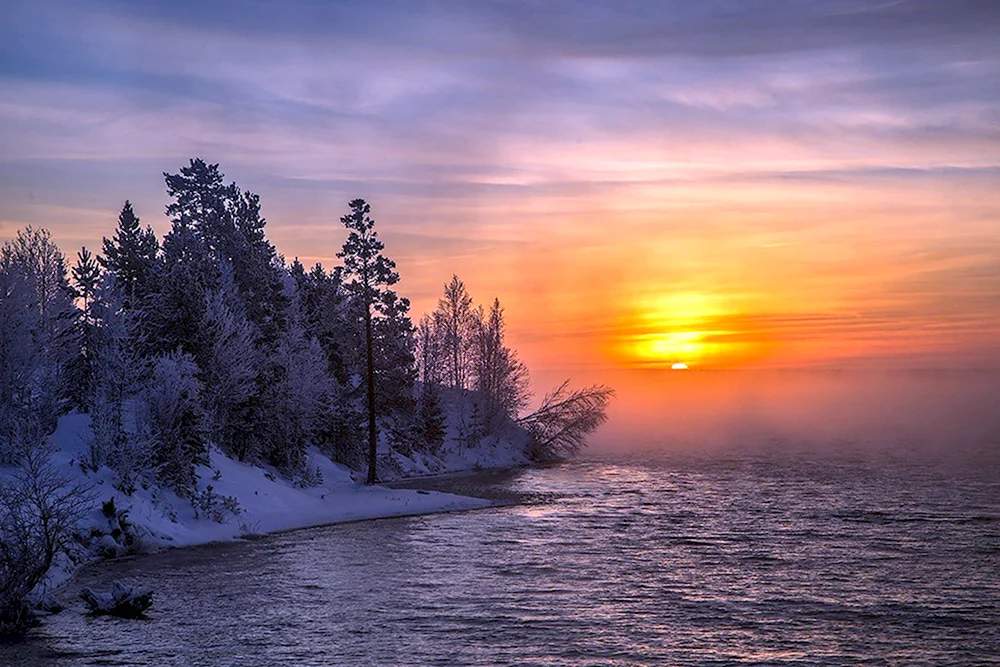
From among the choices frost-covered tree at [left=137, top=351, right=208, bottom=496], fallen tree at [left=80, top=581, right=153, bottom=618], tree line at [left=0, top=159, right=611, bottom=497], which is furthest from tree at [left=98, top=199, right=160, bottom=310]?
fallen tree at [left=80, top=581, right=153, bottom=618]

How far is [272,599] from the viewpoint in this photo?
2833cm

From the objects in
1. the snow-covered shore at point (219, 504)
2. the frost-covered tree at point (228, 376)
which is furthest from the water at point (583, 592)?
the frost-covered tree at point (228, 376)

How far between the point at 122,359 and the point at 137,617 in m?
22.8

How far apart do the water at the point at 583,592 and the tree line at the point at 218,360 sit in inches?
375

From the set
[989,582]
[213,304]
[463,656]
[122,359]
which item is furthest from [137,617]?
[213,304]

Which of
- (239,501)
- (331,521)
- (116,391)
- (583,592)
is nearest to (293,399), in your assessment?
(331,521)

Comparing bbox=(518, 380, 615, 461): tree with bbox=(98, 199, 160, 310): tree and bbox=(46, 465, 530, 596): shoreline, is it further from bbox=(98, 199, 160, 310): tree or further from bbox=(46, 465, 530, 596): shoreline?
bbox=(98, 199, 160, 310): tree

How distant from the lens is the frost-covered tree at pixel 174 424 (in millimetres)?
43281

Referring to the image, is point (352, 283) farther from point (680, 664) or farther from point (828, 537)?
point (680, 664)

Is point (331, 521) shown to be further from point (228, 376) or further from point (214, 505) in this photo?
point (228, 376)

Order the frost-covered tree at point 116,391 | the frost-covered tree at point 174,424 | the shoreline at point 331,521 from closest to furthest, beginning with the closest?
the shoreline at point 331,521
the frost-covered tree at point 116,391
the frost-covered tree at point 174,424

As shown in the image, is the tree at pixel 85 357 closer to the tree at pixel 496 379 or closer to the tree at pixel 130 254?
the tree at pixel 130 254

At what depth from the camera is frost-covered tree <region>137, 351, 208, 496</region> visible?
43.3 m

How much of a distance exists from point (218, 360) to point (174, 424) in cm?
946
